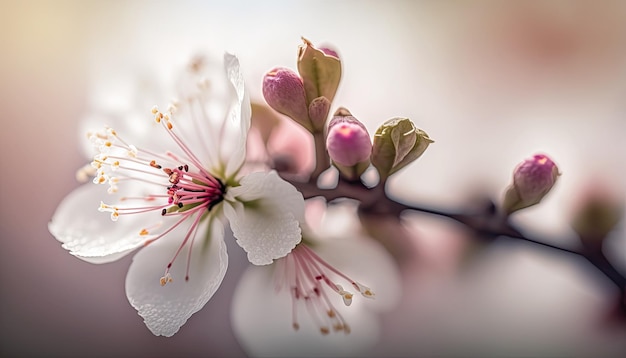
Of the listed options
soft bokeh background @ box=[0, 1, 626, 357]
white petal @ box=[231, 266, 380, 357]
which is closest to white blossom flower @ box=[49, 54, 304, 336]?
white petal @ box=[231, 266, 380, 357]

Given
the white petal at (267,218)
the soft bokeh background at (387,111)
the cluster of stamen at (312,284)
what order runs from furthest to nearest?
the soft bokeh background at (387,111), the cluster of stamen at (312,284), the white petal at (267,218)

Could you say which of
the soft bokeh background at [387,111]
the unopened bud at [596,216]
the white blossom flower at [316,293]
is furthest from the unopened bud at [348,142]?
the soft bokeh background at [387,111]

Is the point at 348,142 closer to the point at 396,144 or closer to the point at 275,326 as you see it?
the point at 396,144

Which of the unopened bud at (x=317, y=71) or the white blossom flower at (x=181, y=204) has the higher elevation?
the unopened bud at (x=317, y=71)

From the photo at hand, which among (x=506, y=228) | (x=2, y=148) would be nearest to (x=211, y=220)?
(x=506, y=228)

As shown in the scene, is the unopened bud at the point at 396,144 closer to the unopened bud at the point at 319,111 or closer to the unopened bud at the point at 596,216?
the unopened bud at the point at 319,111

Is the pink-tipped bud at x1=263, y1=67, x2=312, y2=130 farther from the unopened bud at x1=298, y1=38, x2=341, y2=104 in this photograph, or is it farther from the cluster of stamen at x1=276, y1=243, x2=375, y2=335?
the cluster of stamen at x1=276, y1=243, x2=375, y2=335

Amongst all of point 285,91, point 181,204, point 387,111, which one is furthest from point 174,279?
point 387,111

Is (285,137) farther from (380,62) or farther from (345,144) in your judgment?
(380,62)
